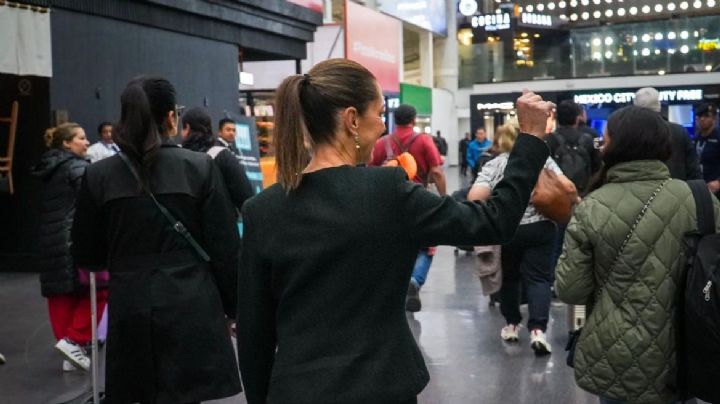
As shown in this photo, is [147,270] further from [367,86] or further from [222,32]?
[222,32]

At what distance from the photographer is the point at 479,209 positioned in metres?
2.41

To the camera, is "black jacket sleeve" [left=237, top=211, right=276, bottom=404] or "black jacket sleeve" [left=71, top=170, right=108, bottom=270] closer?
"black jacket sleeve" [left=237, top=211, right=276, bottom=404]

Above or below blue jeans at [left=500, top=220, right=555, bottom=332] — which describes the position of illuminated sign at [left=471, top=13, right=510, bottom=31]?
above

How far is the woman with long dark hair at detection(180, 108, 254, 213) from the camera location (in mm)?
6402

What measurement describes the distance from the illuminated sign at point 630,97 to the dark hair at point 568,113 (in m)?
20.1

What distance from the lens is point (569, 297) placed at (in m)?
3.83

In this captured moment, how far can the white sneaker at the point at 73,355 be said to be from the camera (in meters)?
7.16

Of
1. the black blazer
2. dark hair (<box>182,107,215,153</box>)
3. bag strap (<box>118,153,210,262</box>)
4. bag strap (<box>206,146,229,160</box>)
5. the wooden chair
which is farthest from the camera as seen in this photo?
the wooden chair

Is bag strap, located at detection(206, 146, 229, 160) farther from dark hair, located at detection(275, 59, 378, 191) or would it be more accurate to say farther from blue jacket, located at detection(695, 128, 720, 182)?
blue jacket, located at detection(695, 128, 720, 182)

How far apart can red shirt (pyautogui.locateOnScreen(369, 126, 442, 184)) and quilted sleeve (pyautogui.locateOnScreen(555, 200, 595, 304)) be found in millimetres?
5694

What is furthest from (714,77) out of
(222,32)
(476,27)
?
(222,32)

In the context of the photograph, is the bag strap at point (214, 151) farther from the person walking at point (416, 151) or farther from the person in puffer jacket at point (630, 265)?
the person in puffer jacket at point (630, 265)

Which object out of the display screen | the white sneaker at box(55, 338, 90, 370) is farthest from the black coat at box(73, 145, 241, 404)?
the display screen

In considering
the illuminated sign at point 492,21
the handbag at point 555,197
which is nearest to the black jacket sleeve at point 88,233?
the handbag at point 555,197
